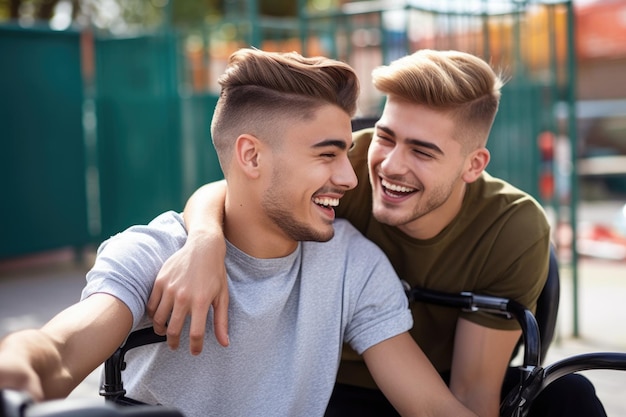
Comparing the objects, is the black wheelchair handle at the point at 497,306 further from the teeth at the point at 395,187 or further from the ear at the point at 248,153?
the ear at the point at 248,153

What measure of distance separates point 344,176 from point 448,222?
1.66ft

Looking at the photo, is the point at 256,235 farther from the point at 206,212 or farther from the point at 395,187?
the point at 395,187

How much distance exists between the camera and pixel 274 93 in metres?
2.14

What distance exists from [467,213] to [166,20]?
494 centimetres

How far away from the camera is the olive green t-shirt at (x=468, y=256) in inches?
91.4

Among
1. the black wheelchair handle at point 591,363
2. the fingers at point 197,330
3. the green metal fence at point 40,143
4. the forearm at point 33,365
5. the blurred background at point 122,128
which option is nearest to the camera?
the forearm at point 33,365

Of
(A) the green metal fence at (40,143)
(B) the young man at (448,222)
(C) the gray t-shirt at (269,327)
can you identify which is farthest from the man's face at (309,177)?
(A) the green metal fence at (40,143)

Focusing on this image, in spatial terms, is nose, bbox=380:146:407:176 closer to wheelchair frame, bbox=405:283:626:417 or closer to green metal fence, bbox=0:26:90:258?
wheelchair frame, bbox=405:283:626:417

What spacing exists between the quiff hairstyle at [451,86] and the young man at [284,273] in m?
0.26

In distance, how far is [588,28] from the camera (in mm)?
11227

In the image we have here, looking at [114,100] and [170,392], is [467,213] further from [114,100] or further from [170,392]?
[114,100]

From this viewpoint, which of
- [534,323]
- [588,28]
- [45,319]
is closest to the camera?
[534,323]

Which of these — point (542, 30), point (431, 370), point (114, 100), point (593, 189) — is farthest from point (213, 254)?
point (593, 189)

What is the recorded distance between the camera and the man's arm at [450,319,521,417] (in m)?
2.26
